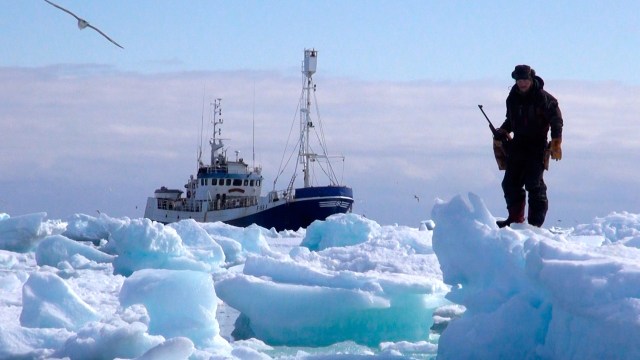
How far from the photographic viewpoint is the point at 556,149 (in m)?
6.16

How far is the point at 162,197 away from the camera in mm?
42625

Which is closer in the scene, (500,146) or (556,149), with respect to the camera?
(556,149)

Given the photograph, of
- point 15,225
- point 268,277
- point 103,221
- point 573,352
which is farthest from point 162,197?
point 573,352

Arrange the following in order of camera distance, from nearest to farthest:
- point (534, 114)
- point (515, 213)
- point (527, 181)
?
point (534, 114), point (527, 181), point (515, 213)

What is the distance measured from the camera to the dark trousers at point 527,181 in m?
6.27

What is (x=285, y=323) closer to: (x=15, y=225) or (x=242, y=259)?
(x=242, y=259)

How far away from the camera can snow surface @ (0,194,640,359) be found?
3699 mm

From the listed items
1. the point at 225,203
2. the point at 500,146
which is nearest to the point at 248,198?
the point at 225,203

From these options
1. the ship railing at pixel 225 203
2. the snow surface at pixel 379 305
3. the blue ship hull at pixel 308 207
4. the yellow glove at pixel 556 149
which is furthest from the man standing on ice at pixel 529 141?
the ship railing at pixel 225 203

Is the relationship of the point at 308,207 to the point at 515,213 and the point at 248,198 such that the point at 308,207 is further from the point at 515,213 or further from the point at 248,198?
the point at 515,213

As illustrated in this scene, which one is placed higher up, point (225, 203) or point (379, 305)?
point (379, 305)

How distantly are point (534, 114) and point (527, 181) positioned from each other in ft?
1.50

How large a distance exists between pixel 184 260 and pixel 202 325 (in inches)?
203

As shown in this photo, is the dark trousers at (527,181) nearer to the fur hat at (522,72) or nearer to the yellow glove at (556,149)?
the yellow glove at (556,149)
